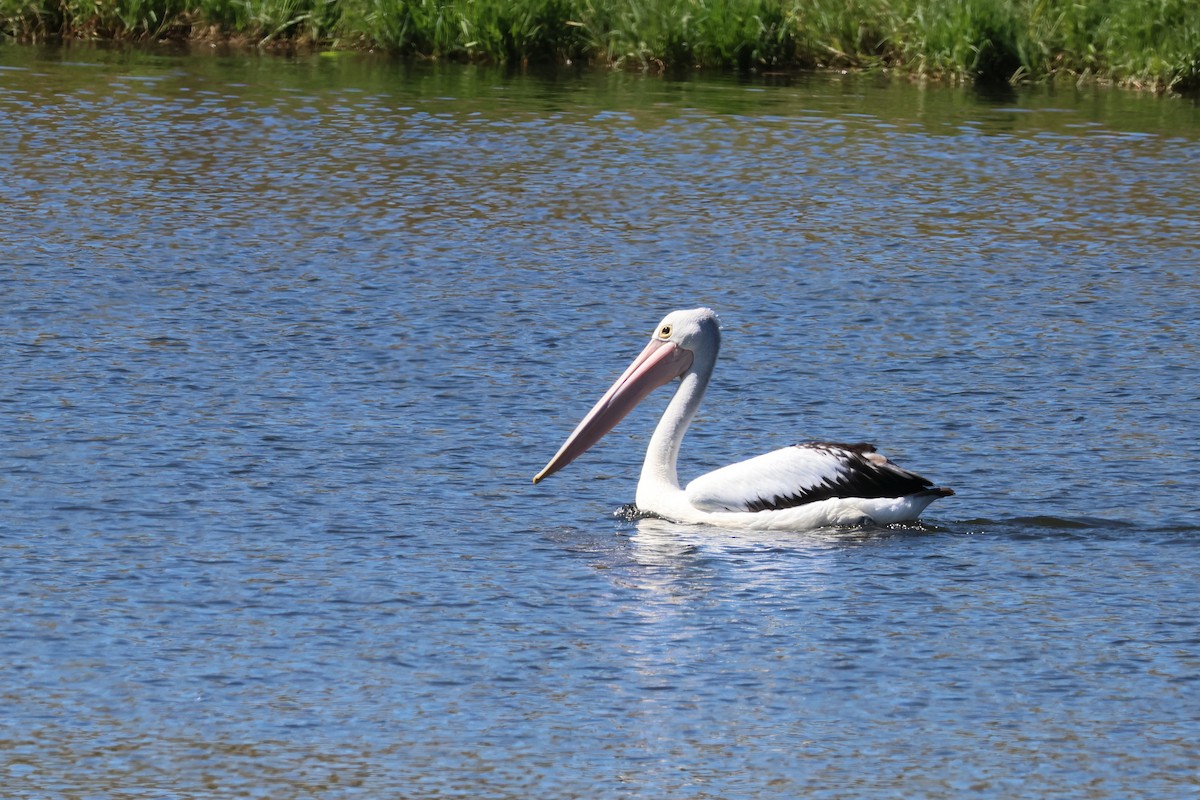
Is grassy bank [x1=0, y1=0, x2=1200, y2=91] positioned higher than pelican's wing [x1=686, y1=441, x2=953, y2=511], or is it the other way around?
grassy bank [x1=0, y1=0, x2=1200, y2=91]

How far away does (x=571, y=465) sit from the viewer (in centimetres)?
860

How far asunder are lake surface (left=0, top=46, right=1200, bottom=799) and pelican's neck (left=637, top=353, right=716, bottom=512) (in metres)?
0.17

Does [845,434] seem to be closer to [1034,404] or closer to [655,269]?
[1034,404]

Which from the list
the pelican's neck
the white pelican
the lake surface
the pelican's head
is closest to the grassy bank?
the lake surface

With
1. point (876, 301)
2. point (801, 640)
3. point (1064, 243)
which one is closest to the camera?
point (801, 640)

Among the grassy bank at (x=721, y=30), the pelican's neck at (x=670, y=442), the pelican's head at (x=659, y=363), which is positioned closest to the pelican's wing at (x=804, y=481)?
the pelican's neck at (x=670, y=442)

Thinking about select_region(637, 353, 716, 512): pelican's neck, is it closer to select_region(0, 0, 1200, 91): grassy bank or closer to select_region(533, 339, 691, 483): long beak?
select_region(533, 339, 691, 483): long beak

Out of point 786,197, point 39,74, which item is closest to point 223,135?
point 39,74

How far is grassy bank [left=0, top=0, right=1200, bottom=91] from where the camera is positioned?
19484mm

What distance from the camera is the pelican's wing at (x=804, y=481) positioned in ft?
25.0

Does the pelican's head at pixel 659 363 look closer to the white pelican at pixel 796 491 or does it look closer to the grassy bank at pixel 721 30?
the white pelican at pixel 796 491

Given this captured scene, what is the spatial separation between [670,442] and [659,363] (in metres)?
0.51

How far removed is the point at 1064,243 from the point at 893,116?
474cm

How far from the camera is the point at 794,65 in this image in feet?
68.9
